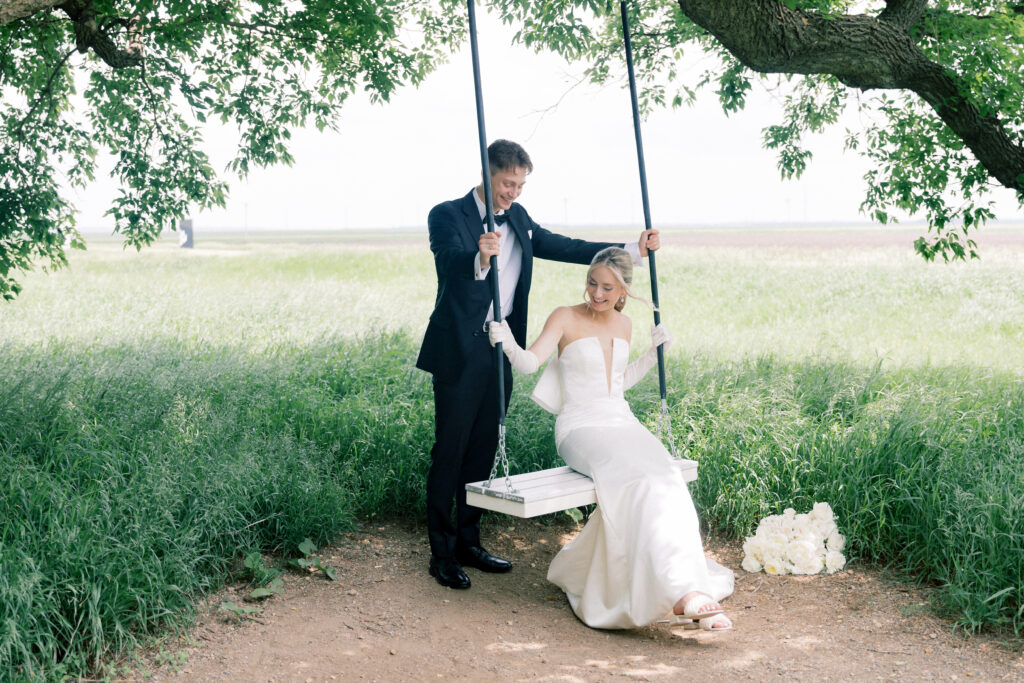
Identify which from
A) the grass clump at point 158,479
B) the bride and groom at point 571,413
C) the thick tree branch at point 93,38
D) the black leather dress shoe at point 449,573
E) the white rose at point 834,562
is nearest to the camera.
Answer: the grass clump at point 158,479

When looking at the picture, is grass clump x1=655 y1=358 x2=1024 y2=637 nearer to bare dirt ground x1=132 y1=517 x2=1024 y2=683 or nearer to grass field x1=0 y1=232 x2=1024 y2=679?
grass field x1=0 y1=232 x2=1024 y2=679

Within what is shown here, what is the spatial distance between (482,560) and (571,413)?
119cm

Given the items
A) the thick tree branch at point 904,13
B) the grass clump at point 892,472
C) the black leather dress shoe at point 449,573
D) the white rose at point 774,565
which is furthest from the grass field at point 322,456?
the thick tree branch at point 904,13

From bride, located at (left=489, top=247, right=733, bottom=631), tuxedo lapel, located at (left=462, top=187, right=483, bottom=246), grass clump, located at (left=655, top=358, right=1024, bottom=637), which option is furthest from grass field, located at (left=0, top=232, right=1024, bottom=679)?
tuxedo lapel, located at (left=462, top=187, right=483, bottom=246)

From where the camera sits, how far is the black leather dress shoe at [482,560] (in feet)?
18.1

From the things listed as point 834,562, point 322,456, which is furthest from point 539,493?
point 322,456

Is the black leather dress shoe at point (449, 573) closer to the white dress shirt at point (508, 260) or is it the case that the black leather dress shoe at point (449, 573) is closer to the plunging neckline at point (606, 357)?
the plunging neckline at point (606, 357)

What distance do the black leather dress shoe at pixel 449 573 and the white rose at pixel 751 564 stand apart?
183 cm

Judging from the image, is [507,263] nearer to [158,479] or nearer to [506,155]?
[506,155]

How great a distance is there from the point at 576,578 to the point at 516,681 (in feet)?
3.24

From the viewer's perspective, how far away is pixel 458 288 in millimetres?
4922

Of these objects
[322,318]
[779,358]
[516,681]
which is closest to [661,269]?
[322,318]

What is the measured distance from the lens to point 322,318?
15.2 metres

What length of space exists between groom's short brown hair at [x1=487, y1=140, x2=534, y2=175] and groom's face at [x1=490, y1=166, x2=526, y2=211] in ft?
→ 0.07
